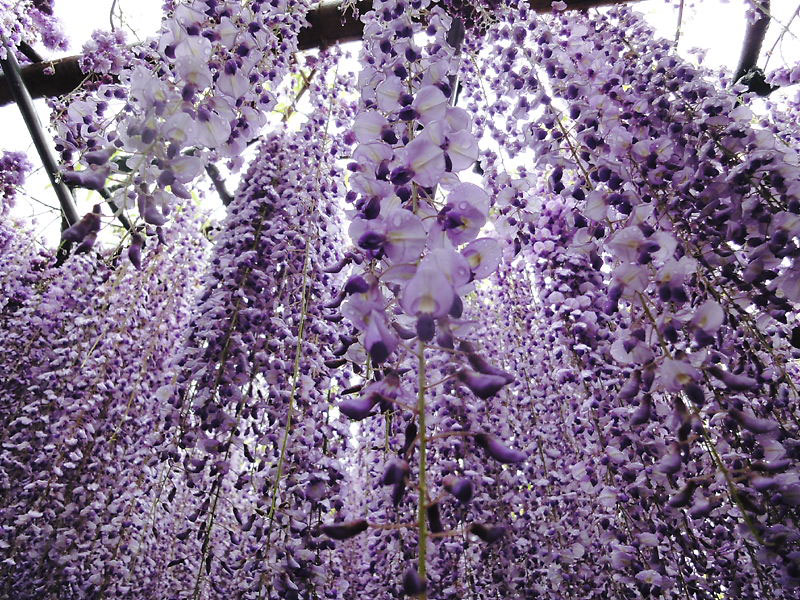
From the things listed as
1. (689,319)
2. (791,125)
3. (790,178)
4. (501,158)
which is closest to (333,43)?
(501,158)

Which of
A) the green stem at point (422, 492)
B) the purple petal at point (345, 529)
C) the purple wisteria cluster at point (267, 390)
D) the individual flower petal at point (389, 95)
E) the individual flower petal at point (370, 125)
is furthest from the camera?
the purple wisteria cluster at point (267, 390)

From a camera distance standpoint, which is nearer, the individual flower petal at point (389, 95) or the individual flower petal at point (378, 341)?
the individual flower petal at point (378, 341)

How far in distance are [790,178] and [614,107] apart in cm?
61

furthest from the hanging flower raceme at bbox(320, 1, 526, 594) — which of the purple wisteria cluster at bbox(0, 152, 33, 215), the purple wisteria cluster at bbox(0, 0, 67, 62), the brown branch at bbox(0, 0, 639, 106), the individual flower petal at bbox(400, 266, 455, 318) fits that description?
the purple wisteria cluster at bbox(0, 152, 33, 215)

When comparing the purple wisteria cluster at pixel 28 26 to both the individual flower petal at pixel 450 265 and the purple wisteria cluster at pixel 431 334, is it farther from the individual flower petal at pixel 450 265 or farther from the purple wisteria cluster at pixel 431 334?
the individual flower petal at pixel 450 265

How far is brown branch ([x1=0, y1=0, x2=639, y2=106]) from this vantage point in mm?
3668

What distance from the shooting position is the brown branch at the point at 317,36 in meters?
3.67

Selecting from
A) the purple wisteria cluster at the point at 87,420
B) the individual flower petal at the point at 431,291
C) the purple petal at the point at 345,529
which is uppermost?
the individual flower petal at the point at 431,291

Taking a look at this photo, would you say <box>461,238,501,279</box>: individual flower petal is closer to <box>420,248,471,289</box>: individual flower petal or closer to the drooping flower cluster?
<box>420,248,471,289</box>: individual flower petal

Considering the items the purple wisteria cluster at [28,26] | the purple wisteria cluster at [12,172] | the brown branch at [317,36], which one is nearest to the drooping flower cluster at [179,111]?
the brown branch at [317,36]

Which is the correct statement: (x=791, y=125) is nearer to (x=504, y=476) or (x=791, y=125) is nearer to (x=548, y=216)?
(x=548, y=216)

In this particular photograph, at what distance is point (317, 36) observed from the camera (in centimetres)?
383

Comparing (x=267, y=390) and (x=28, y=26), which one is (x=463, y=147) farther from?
(x=28, y=26)

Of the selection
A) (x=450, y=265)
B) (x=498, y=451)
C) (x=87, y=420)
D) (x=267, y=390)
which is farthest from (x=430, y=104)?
(x=87, y=420)
